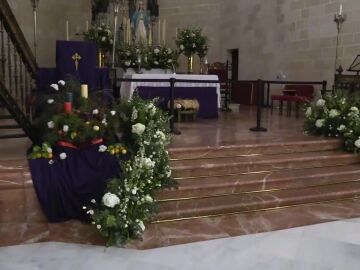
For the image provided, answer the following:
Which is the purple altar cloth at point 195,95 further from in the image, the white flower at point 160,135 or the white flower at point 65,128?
the white flower at point 65,128

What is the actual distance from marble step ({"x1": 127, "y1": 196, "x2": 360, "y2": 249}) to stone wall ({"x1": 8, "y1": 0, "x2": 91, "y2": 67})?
9.32 metres

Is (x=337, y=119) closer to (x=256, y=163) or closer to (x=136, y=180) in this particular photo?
(x=256, y=163)

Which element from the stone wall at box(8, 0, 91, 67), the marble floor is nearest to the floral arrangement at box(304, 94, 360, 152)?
the marble floor

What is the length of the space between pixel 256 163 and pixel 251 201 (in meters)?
0.61

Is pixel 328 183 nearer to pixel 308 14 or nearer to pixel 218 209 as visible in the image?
pixel 218 209

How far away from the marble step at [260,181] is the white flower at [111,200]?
744mm

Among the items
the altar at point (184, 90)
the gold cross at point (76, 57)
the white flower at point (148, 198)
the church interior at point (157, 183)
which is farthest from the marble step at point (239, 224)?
the altar at point (184, 90)

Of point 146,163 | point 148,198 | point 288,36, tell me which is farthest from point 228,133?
point 288,36

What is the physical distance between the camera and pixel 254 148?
5.16 m

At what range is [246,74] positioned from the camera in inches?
519

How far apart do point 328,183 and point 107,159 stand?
2803 mm

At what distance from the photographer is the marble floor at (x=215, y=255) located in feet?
10.4

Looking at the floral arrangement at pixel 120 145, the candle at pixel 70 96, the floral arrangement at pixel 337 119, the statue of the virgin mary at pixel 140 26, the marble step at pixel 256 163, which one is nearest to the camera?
the floral arrangement at pixel 120 145

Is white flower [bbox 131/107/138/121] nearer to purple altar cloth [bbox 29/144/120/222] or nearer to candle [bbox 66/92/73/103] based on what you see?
purple altar cloth [bbox 29/144/120/222]
